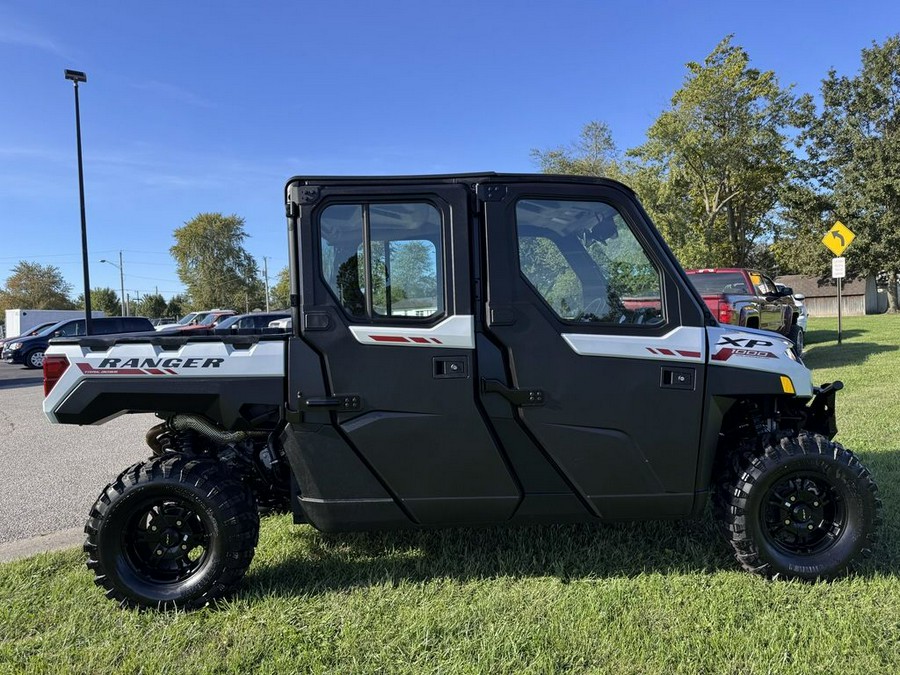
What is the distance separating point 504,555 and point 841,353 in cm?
1265

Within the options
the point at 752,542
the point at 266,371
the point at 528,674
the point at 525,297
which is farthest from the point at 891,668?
the point at 266,371

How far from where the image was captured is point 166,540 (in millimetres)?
2951

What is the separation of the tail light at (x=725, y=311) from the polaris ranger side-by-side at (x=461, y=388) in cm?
→ 633

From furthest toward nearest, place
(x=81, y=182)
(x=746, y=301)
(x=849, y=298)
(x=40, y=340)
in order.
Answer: (x=849, y=298) < (x=40, y=340) < (x=81, y=182) < (x=746, y=301)

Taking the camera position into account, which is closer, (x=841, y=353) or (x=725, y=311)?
(x=725, y=311)

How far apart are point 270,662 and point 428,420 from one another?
49.3 inches

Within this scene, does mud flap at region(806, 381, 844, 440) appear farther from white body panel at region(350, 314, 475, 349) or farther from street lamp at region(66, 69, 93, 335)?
street lamp at region(66, 69, 93, 335)

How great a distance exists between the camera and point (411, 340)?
8.98 ft

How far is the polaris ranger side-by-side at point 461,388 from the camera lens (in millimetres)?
2764

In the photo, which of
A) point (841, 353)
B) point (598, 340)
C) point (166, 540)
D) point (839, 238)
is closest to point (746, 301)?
point (841, 353)

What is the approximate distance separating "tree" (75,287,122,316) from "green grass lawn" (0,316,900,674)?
82969 mm

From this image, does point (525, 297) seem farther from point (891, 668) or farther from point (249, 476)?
point (891, 668)

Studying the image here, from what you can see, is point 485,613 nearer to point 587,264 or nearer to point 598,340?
point 598,340

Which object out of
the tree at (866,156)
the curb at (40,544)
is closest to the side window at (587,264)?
the curb at (40,544)
